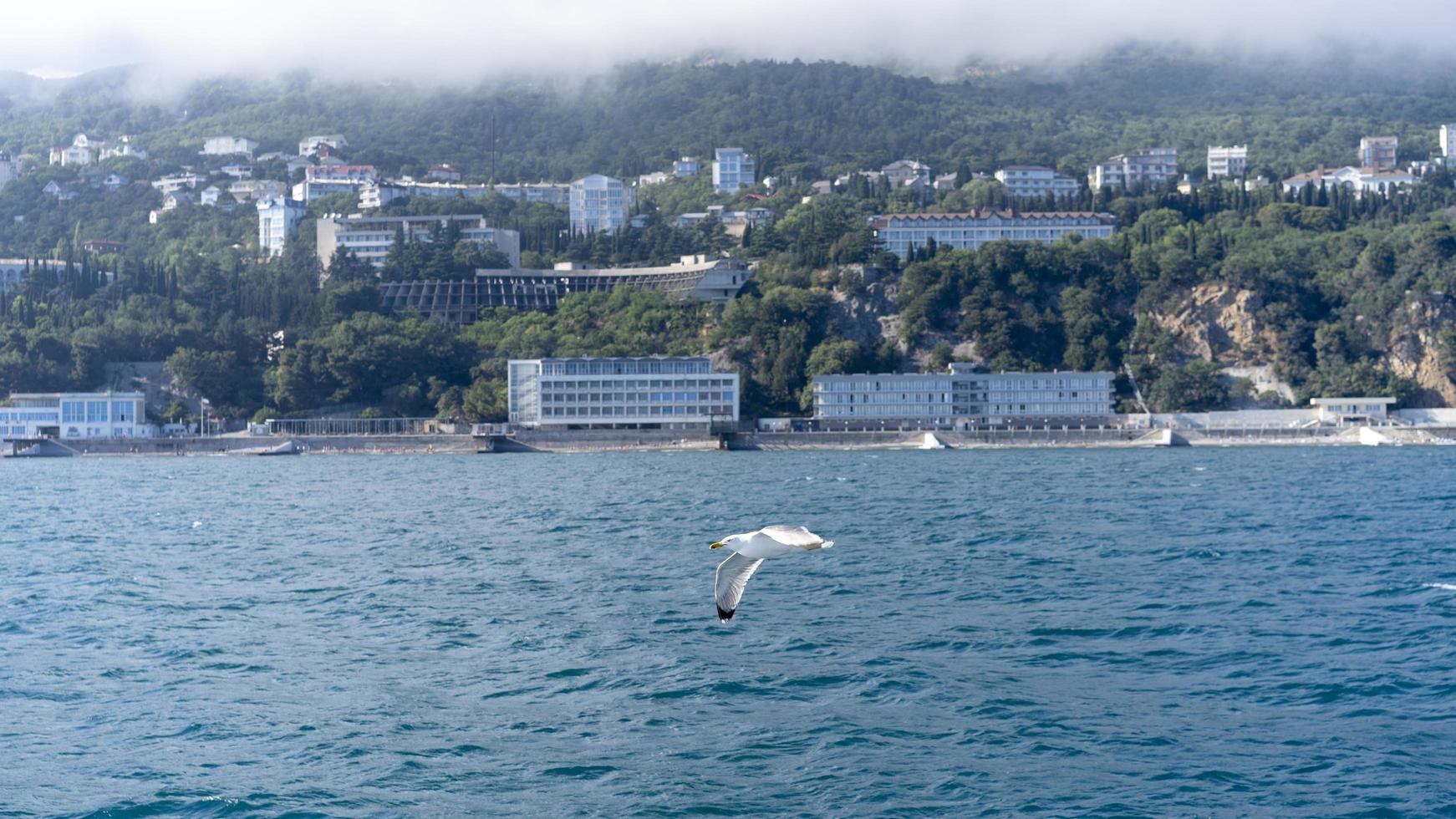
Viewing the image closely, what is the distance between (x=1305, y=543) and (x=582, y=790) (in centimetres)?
2320

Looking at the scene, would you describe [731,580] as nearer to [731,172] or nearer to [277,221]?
[277,221]

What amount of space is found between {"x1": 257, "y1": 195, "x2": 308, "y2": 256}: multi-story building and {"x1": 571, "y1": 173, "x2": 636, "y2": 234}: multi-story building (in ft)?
82.2

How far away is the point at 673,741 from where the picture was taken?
60.9 ft

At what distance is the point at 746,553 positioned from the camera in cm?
1367

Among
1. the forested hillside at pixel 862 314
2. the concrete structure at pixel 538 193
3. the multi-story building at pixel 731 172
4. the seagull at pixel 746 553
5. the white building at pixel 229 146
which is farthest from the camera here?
the white building at pixel 229 146

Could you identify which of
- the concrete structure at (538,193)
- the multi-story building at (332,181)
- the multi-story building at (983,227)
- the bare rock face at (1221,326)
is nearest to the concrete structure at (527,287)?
the multi-story building at (983,227)

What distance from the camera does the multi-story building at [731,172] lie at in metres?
163

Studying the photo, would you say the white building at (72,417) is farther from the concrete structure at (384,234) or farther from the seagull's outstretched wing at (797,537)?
the seagull's outstretched wing at (797,537)

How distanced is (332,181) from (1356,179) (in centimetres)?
9668

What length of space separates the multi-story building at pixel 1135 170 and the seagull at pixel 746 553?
484ft

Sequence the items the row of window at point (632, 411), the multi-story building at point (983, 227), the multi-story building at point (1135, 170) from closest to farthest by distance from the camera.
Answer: the row of window at point (632, 411), the multi-story building at point (983, 227), the multi-story building at point (1135, 170)

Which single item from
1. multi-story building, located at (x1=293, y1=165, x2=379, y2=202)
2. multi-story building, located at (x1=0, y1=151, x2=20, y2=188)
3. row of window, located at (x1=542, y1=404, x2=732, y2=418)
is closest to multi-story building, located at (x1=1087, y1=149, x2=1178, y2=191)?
multi-story building, located at (x1=293, y1=165, x2=379, y2=202)

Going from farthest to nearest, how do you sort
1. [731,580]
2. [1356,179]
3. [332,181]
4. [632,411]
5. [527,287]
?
1. [332,181]
2. [1356,179]
3. [527,287]
4. [632,411]
5. [731,580]

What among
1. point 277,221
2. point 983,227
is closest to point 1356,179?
point 983,227
